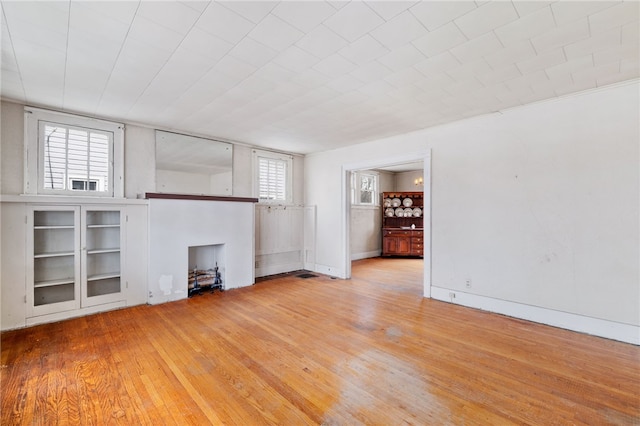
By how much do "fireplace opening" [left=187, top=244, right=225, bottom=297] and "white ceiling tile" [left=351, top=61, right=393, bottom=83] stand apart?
12.0 ft

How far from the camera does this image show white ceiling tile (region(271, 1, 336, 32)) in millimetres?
1794

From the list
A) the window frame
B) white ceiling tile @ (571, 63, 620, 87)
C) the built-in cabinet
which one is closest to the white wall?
white ceiling tile @ (571, 63, 620, 87)

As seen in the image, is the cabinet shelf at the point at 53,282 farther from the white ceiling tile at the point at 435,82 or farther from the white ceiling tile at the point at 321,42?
the white ceiling tile at the point at 435,82

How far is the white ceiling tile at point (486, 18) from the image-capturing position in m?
1.83

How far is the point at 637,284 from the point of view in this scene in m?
2.85

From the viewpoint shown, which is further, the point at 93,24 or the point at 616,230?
the point at 616,230

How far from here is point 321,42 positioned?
220cm

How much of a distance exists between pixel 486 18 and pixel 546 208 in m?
2.53

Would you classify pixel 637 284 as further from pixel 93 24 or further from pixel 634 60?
pixel 93 24

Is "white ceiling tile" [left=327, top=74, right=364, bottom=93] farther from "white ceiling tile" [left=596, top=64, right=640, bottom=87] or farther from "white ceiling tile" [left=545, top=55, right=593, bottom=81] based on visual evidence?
"white ceiling tile" [left=596, top=64, right=640, bottom=87]

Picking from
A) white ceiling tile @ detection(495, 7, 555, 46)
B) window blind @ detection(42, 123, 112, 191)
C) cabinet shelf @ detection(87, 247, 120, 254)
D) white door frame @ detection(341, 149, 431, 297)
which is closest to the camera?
white ceiling tile @ detection(495, 7, 555, 46)

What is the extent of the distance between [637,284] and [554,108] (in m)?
2.09

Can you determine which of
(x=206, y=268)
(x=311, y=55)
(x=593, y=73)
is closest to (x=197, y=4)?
(x=311, y=55)

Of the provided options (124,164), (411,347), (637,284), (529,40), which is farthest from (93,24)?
(637,284)
